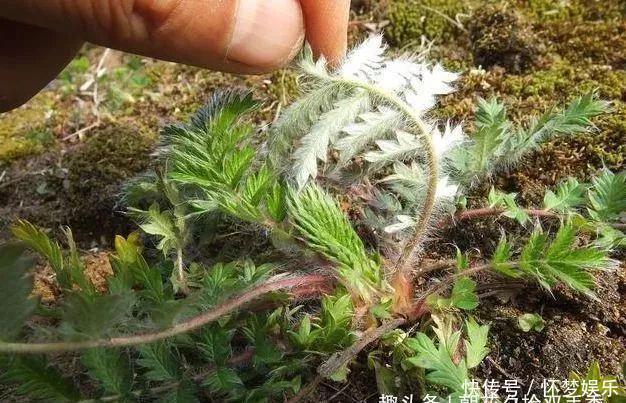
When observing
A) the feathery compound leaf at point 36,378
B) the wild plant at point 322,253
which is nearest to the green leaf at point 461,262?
Answer: the wild plant at point 322,253

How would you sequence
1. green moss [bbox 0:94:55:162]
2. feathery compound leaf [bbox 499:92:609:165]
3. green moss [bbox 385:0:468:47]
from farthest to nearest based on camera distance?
1. green moss [bbox 0:94:55:162]
2. green moss [bbox 385:0:468:47]
3. feathery compound leaf [bbox 499:92:609:165]

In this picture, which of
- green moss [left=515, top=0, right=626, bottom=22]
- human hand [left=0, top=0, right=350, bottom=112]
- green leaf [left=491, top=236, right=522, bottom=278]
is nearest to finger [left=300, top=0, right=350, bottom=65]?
human hand [left=0, top=0, right=350, bottom=112]

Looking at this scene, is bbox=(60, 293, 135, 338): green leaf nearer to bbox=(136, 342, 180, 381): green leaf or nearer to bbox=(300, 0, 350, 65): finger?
bbox=(136, 342, 180, 381): green leaf

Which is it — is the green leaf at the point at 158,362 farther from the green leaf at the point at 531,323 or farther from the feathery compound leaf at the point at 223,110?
the green leaf at the point at 531,323

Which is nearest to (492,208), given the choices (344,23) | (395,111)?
(395,111)

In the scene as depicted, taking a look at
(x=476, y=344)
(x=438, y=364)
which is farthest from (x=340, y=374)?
(x=476, y=344)

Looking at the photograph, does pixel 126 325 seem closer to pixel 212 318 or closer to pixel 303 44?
pixel 212 318
